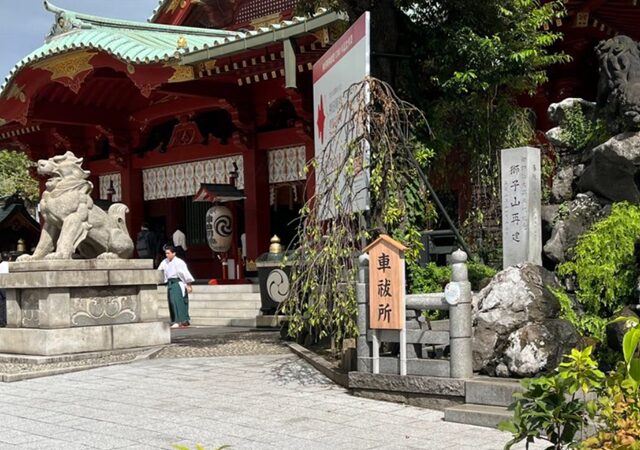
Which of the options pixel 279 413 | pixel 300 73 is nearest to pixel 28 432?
pixel 279 413

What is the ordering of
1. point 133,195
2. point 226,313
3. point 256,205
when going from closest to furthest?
point 226,313 → point 256,205 → point 133,195

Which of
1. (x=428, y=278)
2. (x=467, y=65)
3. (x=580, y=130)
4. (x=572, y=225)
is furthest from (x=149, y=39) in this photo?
(x=572, y=225)

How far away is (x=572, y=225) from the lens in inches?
319

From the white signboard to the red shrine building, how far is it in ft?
11.6

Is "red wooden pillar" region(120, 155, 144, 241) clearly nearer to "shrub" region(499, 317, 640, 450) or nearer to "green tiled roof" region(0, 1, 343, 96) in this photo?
"green tiled roof" region(0, 1, 343, 96)

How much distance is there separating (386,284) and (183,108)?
13.5 m

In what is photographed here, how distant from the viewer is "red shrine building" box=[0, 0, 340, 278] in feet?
50.1

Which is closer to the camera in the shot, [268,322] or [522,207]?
[522,207]

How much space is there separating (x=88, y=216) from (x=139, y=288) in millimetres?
1298

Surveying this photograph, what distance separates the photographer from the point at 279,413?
6691 mm

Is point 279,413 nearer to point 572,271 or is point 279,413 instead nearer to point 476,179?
point 572,271

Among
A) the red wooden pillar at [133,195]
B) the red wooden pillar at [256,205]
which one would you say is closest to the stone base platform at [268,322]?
the red wooden pillar at [256,205]

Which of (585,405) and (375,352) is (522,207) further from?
(585,405)

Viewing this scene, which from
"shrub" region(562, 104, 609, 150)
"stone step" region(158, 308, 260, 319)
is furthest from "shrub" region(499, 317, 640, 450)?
"stone step" region(158, 308, 260, 319)
